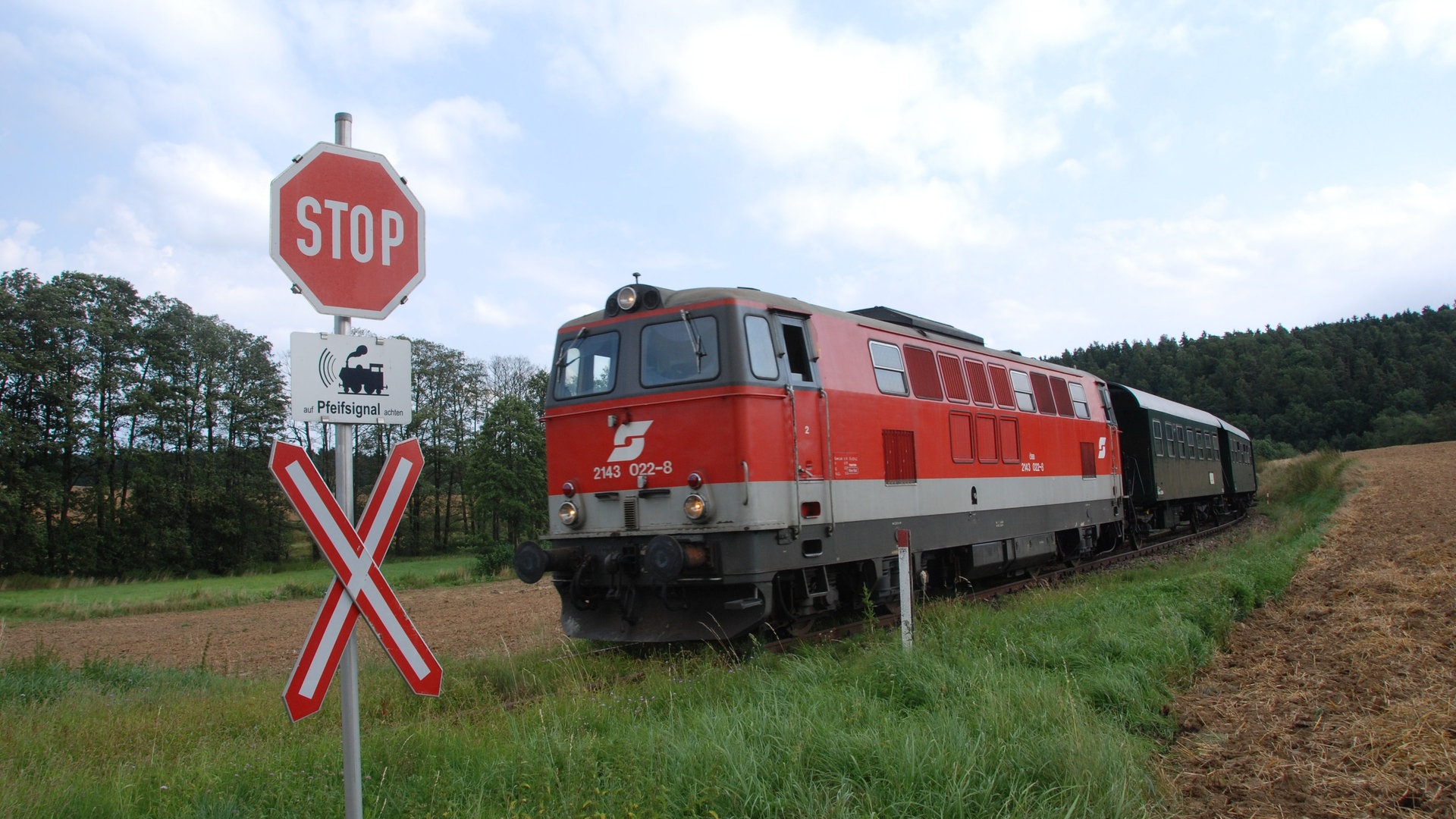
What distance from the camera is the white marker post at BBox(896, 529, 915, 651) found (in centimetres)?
730

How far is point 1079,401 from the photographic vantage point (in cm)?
1498

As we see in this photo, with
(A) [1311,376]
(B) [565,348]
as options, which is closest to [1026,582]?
(B) [565,348]

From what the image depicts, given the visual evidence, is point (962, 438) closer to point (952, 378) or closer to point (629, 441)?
point (952, 378)

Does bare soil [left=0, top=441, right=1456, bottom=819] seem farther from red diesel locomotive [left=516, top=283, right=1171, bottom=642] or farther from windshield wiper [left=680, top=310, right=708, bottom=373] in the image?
windshield wiper [left=680, top=310, right=708, bottom=373]

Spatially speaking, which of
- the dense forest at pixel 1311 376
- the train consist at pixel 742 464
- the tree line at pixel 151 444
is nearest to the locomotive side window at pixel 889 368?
the train consist at pixel 742 464

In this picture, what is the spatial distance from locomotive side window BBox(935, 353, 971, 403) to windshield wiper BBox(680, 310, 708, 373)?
402 centimetres

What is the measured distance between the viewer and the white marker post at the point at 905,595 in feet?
23.9

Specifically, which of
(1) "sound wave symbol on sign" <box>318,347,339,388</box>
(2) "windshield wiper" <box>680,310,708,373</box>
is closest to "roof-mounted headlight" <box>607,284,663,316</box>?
(2) "windshield wiper" <box>680,310,708,373</box>

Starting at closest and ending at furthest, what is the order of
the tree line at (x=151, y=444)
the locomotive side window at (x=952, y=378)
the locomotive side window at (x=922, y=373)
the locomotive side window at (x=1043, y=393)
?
the locomotive side window at (x=922, y=373) < the locomotive side window at (x=952, y=378) < the locomotive side window at (x=1043, y=393) < the tree line at (x=151, y=444)

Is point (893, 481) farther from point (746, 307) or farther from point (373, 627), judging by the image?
point (373, 627)

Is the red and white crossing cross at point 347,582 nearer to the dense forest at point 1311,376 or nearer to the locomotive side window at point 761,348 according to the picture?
the locomotive side window at point 761,348

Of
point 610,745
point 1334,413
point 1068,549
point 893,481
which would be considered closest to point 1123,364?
point 1334,413

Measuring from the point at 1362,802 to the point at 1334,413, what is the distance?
3445 inches

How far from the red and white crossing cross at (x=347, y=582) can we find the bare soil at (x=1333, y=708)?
3.45m
